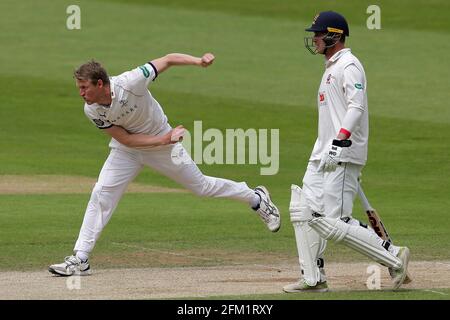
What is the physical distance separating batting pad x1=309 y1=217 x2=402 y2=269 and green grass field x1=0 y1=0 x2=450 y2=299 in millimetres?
309

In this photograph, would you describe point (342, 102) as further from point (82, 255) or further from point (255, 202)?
point (82, 255)

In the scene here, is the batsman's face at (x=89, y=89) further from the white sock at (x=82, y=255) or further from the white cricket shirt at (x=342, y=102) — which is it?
the white cricket shirt at (x=342, y=102)

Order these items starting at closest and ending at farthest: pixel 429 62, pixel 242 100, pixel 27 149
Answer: pixel 27 149
pixel 242 100
pixel 429 62

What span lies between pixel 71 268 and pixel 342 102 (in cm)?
273

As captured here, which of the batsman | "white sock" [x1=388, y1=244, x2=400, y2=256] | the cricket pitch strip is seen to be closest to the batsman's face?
the cricket pitch strip

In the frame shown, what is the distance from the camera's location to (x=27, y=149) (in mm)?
20734

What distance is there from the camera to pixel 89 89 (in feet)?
35.3

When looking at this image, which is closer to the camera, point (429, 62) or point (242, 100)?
point (242, 100)

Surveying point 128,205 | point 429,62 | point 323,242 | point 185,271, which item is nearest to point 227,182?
point 185,271

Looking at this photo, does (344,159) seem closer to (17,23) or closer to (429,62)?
(429,62)

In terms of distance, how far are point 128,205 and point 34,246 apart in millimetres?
3289

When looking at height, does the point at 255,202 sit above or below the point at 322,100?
below

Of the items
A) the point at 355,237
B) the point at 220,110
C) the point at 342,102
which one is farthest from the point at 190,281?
the point at 220,110

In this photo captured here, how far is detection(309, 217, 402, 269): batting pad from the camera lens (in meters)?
9.87
